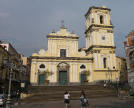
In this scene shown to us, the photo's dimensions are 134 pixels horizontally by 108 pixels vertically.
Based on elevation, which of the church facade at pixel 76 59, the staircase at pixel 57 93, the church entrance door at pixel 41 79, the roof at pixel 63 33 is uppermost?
the roof at pixel 63 33

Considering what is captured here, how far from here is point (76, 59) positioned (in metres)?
37.3

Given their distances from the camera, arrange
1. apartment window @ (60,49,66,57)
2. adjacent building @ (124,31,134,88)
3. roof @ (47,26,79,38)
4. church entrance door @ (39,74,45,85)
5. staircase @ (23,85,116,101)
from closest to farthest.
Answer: staircase @ (23,85,116,101) → adjacent building @ (124,31,134,88) → church entrance door @ (39,74,45,85) → apartment window @ (60,49,66,57) → roof @ (47,26,79,38)

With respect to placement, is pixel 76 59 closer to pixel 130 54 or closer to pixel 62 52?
pixel 62 52

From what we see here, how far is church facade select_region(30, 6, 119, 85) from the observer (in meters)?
35.6

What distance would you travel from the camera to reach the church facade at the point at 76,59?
35.6 metres

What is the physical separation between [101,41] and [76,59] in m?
8.32

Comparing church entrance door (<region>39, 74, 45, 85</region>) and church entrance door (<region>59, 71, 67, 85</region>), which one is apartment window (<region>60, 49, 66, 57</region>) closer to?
church entrance door (<region>59, 71, 67, 85</region>)

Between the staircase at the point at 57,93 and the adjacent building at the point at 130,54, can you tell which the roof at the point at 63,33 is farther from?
the staircase at the point at 57,93

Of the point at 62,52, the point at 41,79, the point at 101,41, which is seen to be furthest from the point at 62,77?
the point at 101,41

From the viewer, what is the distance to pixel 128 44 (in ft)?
104

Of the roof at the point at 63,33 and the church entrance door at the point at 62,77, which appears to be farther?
the roof at the point at 63,33

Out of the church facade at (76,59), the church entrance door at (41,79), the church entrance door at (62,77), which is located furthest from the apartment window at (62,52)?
the church entrance door at (41,79)

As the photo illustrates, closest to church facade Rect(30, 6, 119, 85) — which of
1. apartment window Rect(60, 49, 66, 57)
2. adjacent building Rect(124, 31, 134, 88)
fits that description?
apartment window Rect(60, 49, 66, 57)

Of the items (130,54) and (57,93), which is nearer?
(57,93)
